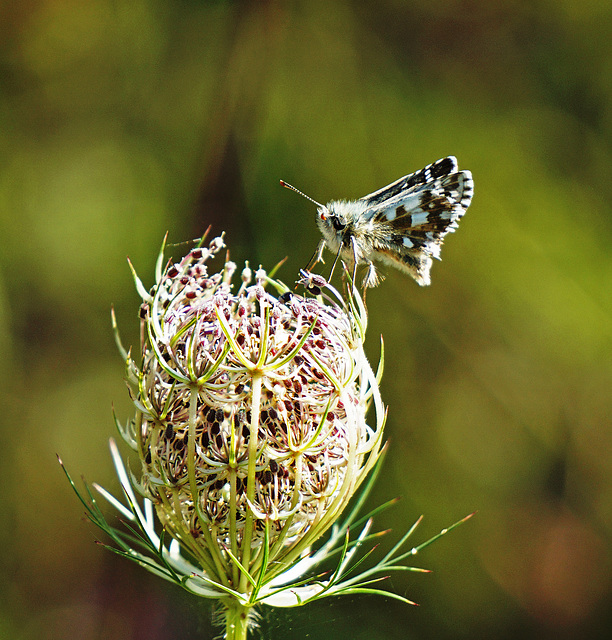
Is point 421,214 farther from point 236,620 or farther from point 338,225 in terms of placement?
point 236,620

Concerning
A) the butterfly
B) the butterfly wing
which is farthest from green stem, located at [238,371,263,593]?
the butterfly wing

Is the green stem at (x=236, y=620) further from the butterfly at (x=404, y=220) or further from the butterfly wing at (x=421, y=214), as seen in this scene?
the butterfly wing at (x=421, y=214)

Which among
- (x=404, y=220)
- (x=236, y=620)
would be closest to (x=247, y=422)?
(x=236, y=620)

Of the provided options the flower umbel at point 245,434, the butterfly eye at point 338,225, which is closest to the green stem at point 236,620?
the flower umbel at point 245,434

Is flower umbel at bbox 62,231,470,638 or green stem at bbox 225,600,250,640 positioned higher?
flower umbel at bbox 62,231,470,638

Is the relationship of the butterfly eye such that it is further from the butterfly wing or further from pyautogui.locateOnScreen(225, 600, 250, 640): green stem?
pyautogui.locateOnScreen(225, 600, 250, 640): green stem

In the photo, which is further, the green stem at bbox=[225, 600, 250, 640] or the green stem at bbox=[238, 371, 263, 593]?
the green stem at bbox=[225, 600, 250, 640]
